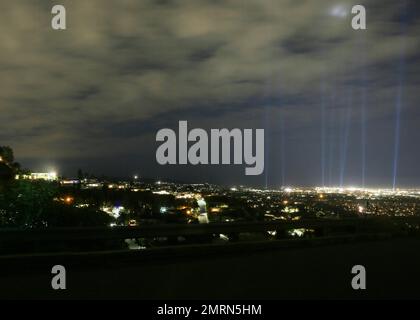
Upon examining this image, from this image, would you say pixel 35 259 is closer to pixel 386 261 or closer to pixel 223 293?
pixel 223 293

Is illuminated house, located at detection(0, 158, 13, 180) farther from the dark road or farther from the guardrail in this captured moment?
the dark road

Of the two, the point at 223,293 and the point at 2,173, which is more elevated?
the point at 2,173

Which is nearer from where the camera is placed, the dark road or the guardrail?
the dark road

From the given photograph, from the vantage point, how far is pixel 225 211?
22.2 m

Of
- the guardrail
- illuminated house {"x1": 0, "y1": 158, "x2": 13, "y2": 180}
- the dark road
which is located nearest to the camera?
the dark road

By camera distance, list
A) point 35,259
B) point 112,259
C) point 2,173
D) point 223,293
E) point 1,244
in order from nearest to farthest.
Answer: point 223,293
point 35,259
point 112,259
point 1,244
point 2,173

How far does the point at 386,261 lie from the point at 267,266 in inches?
125

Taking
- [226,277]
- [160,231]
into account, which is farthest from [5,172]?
[226,277]

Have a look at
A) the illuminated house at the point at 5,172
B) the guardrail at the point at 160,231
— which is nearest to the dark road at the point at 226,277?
the guardrail at the point at 160,231

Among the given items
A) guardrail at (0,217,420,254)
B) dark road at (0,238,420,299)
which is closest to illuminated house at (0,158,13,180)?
guardrail at (0,217,420,254)

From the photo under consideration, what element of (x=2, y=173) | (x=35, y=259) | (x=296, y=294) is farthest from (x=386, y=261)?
→ (x=2, y=173)

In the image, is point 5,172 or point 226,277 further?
point 5,172

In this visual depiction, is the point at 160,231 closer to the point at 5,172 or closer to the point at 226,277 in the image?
the point at 226,277

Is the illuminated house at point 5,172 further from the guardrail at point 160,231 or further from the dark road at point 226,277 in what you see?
the dark road at point 226,277
